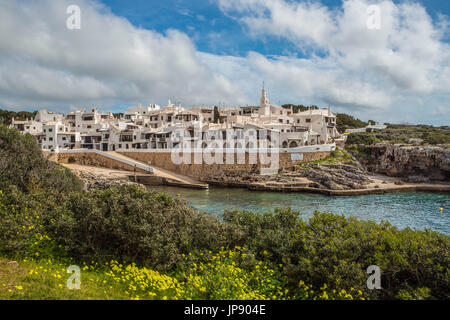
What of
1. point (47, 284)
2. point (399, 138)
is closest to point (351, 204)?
point (47, 284)

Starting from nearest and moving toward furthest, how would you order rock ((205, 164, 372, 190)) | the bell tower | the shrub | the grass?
1. the grass
2. the shrub
3. rock ((205, 164, 372, 190))
4. the bell tower

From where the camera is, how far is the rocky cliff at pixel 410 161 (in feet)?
133

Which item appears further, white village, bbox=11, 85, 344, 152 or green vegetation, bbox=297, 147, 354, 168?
white village, bbox=11, 85, 344, 152

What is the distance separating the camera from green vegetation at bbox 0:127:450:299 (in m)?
5.96

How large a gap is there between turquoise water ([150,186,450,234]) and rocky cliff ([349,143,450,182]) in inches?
318

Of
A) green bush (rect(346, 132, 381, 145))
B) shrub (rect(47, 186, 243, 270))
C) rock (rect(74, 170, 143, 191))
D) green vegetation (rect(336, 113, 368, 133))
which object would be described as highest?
green vegetation (rect(336, 113, 368, 133))

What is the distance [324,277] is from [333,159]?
38.7 m

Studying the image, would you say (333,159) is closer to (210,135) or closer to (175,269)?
(210,135)

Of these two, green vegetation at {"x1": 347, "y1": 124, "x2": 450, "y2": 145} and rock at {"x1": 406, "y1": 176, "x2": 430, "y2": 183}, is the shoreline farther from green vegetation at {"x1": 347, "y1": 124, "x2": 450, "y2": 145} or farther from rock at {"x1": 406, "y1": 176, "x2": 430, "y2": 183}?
green vegetation at {"x1": 347, "y1": 124, "x2": 450, "y2": 145}

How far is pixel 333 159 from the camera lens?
41938mm

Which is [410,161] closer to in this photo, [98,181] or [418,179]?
[418,179]

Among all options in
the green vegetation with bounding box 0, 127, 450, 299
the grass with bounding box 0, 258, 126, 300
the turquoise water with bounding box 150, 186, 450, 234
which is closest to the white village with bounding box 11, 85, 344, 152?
the turquoise water with bounding box 150, 186, 450, 234

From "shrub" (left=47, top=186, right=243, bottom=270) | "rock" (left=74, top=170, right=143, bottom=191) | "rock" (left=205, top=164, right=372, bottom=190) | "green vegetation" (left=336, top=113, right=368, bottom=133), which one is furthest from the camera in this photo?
"green vegetation" (left=336, top=113, right=368, bottom=133)

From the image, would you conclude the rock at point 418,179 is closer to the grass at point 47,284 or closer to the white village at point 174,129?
the white village at point 174,129
